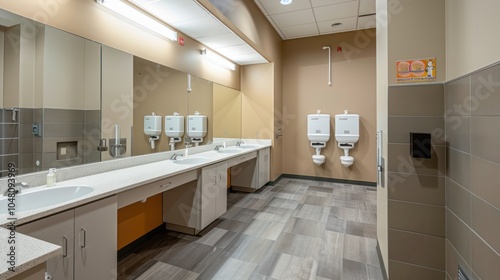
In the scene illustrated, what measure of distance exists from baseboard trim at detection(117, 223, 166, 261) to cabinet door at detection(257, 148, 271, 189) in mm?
1957

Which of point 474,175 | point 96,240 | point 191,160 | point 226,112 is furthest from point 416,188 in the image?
point 226,112

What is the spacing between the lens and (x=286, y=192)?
423 centimetres

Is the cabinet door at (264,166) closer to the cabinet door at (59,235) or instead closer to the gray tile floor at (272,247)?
the gray tile floor at (272,247)

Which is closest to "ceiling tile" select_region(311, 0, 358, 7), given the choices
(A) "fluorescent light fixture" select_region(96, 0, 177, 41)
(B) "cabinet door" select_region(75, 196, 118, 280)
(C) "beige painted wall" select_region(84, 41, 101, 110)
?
(A) "fluorescent light fixture" select_region(96, 0, 177, 41)

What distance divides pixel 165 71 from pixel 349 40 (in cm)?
370

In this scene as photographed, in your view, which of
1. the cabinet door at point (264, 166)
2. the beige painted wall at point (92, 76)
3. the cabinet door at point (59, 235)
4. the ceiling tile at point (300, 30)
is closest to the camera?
the cabinet door at point (59, 235)

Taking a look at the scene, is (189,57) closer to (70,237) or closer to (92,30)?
(92,30)

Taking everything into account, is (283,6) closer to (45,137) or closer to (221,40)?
(221,40)

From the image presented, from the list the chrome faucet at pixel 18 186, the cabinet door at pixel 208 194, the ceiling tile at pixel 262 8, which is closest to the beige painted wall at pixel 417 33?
the cabinet door at pixel 208 194

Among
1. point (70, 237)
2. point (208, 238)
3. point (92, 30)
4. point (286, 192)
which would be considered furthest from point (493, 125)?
point (286, 192)

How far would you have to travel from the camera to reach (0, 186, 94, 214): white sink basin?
1.35 meters

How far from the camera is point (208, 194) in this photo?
104 inches

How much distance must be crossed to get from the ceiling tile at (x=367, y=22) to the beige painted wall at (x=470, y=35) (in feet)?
9.52

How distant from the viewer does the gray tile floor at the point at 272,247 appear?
1948mm
